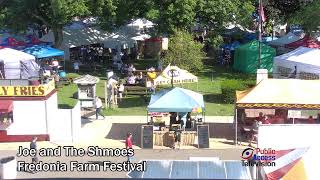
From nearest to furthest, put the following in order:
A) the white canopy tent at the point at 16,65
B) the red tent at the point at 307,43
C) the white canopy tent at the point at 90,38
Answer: the white canopy tent at the point at 16,65 < the red tent at the point at 307,43 < the white canopy tent at the point at 90,38

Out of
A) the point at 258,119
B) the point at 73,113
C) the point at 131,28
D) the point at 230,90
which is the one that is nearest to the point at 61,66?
the point at 131,28

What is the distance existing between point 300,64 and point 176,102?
9.87 meters

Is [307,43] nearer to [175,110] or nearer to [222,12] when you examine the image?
[222,12]

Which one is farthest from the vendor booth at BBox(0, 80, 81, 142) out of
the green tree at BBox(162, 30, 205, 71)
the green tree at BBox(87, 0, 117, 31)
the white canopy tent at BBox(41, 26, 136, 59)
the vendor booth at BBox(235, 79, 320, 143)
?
the white canopy tent at BBox(41, 26, 136, 59)

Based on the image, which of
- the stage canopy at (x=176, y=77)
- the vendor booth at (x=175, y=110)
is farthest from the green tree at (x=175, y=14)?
the vendor booth at (x=175, y=110)

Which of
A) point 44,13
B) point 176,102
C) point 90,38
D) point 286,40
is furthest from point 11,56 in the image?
point 286,40

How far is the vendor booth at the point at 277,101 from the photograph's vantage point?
65.5 ft

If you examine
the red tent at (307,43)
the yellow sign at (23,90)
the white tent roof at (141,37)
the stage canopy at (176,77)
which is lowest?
the yellow sign at (23,90)

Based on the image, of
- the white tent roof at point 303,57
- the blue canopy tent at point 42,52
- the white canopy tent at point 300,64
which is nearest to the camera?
the white canopy tent at point 300,64

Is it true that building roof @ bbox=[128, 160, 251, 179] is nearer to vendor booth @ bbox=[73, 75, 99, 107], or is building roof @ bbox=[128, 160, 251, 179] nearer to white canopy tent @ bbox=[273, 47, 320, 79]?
vendor booth @ bbox=[73, 75, 99, 107]

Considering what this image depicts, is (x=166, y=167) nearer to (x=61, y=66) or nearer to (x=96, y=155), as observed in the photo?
(x=96, y=155)

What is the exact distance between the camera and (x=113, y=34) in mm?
40156

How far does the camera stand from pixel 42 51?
111 ft

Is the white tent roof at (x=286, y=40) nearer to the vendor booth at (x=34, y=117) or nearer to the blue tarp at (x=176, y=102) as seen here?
the blue tarp at (x=176, y=102)
